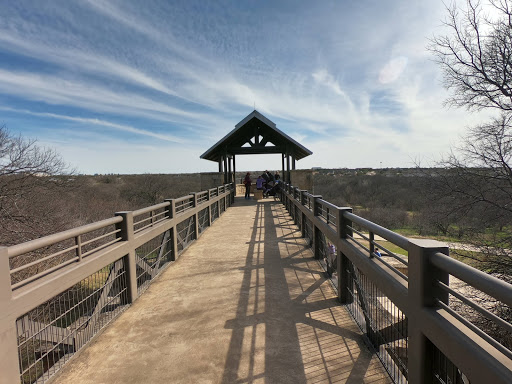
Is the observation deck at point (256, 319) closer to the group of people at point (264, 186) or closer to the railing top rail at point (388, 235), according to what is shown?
the railing top rail at point (388, 235)

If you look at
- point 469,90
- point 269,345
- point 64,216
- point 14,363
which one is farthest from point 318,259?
point 64,216

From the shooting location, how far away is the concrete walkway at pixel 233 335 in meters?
2.96

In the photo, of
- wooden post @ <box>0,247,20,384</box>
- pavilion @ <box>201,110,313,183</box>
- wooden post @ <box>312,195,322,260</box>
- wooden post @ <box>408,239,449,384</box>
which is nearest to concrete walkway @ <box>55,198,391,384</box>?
wooden post @ <box>312,195,322,260</box>

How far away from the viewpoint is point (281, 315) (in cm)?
420

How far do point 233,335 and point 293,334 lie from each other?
0.75 m

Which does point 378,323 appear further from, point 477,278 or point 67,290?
point 67,290

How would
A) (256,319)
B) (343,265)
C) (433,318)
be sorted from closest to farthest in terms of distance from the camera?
(433,318) → (256,319) → (343,265)

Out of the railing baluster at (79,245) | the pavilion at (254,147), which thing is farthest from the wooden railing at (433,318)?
the pavilion at (254,147)

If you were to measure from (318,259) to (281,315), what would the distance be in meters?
2.95

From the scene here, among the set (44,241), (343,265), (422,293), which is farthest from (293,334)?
(44,241)

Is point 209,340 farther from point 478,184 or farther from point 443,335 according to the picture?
point 478,184

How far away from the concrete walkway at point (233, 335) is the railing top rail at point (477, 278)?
150 cm

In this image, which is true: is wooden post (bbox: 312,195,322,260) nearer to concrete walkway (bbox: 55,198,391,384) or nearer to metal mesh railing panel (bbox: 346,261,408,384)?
concrete walkway (bbox: 55,198,391,384)

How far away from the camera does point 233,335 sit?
367 cm
